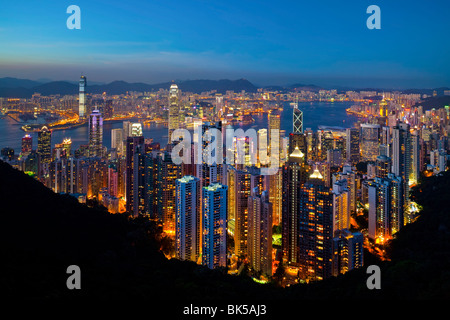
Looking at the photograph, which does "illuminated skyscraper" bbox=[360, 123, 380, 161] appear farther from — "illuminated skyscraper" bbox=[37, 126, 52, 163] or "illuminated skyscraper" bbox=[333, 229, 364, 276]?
"illuminated skyscraper" bbox=[37, 126, 52, 163]

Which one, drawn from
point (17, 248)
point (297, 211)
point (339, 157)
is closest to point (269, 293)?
point (297, 211)

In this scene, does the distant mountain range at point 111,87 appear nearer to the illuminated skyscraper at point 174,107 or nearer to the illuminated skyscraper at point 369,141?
the illuminated skyscraper at point 174,107

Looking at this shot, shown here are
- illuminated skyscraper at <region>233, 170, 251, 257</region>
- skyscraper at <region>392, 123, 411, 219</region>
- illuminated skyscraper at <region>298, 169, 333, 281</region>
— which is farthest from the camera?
skyscraper at <region>392, 123, 411, 219</region>

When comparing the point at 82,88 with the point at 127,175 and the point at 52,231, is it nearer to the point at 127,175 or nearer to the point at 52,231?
the point at 127,175

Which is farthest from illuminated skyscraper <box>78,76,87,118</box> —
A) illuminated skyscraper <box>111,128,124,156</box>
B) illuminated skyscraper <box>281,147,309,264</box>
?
illuminated skyscraper <box>281,147,309,264</box>

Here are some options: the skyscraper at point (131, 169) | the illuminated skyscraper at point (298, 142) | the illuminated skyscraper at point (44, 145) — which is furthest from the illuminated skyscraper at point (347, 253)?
the illuminated skyscraper at point (44, 145)

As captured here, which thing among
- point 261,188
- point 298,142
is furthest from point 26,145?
point 298,142
